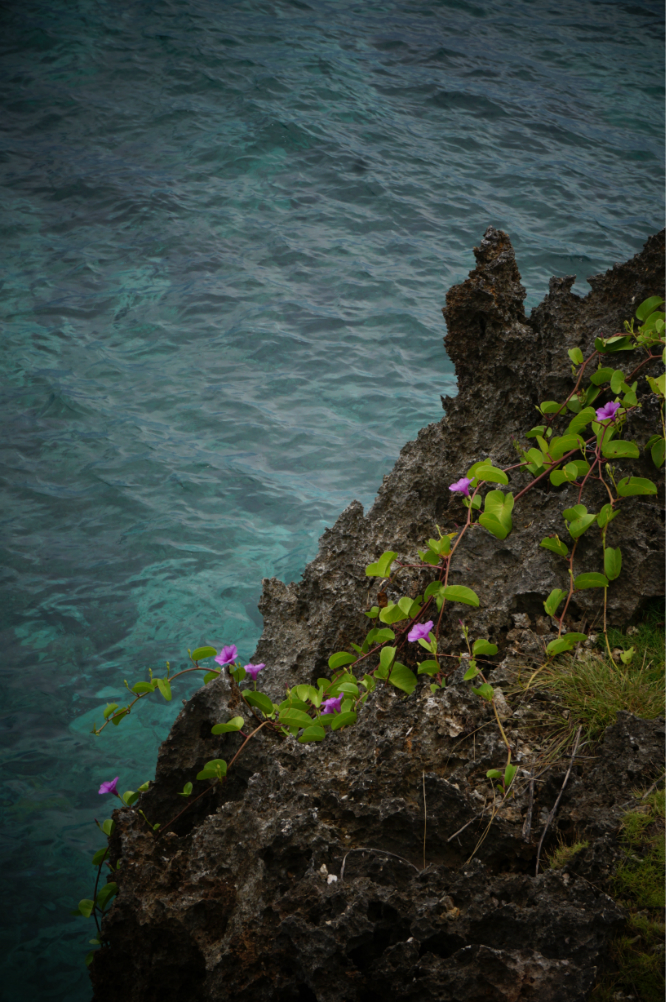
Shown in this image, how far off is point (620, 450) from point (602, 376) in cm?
40

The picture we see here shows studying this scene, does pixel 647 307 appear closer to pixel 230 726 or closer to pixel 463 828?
pixel 463 828

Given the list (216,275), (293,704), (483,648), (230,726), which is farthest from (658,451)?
(216,275)

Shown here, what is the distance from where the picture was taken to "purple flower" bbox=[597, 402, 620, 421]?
2.34 metres

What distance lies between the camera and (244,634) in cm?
598

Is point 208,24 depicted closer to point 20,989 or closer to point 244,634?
point 244,634

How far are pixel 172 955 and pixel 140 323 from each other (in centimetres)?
816

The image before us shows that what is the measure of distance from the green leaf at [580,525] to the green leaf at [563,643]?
1.03 ft

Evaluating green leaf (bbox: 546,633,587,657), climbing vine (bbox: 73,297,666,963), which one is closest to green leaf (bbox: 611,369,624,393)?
climbing vine (bbox: 73,297,666,963)

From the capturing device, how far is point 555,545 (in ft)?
7.58

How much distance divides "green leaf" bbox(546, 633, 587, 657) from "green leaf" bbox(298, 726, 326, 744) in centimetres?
73

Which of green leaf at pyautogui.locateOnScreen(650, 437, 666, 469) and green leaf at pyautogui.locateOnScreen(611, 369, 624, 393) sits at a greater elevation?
green leaf at pyautogui.locateOnScreen(611, 369, 624, 393)

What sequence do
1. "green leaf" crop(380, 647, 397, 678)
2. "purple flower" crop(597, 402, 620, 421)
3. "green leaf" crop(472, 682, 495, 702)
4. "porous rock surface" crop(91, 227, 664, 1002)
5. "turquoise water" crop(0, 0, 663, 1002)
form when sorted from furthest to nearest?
"turquoise water" crop(0, 0, 663, 1002) → "purple flower" crop(597, 402, 620, 421) → "green leaf" crop(380, 647, 397, 678) → "green leaf" crop(472, 682, 495, 702) → "porous rock surface" crop(91, 227, 664, 1002)

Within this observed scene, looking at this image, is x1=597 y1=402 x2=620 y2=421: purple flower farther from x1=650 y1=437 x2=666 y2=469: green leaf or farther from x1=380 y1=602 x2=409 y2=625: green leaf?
x1=380 y1=602 x2=409 y2=625: green leaf

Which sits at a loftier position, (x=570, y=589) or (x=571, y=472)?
(x=571, y=472)
